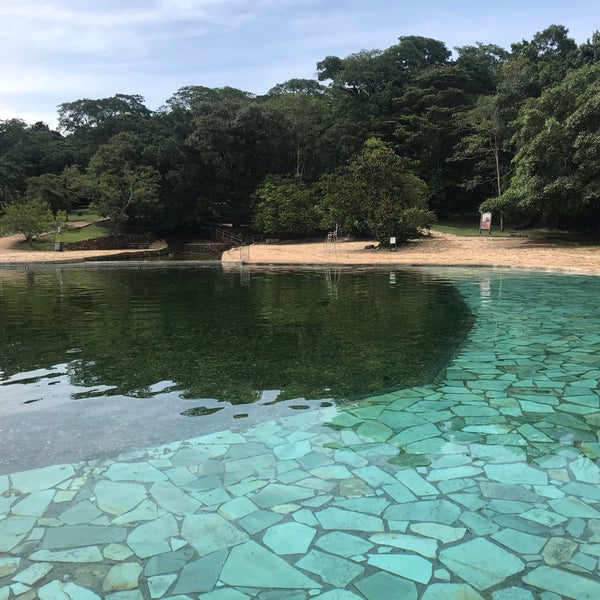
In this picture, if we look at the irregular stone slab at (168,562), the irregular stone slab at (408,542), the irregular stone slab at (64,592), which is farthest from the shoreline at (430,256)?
the irregular stone slab at (64,592)

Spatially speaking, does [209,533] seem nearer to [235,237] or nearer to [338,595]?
[338,595]

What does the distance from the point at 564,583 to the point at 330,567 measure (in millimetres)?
1107

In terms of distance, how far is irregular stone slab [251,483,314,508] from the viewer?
3.28m

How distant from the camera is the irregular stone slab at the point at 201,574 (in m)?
2.49

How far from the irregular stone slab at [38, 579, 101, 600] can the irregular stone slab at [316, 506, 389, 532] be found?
1.26 meters

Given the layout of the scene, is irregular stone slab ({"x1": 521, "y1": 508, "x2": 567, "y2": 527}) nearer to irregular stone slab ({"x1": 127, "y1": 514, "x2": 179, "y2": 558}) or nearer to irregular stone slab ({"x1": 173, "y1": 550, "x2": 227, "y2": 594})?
irregular stone slab ({"x1": 173, "y1": 550, "x2": 227, "y2": 594})

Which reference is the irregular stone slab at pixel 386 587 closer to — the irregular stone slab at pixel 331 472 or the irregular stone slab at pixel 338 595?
the irregular stone slab at pixel 338 595

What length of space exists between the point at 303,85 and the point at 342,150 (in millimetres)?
18094

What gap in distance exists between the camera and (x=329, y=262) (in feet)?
65.9

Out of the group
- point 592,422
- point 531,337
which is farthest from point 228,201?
point 592,422

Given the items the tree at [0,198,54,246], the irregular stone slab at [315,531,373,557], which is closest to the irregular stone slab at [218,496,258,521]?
the irregular stone slab at [315,531,373,557]

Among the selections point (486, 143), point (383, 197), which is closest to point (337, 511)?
point (383, 197)

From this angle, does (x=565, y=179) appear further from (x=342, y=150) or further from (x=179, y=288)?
(x=342, y=150)

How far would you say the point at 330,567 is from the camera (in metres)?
2.62
